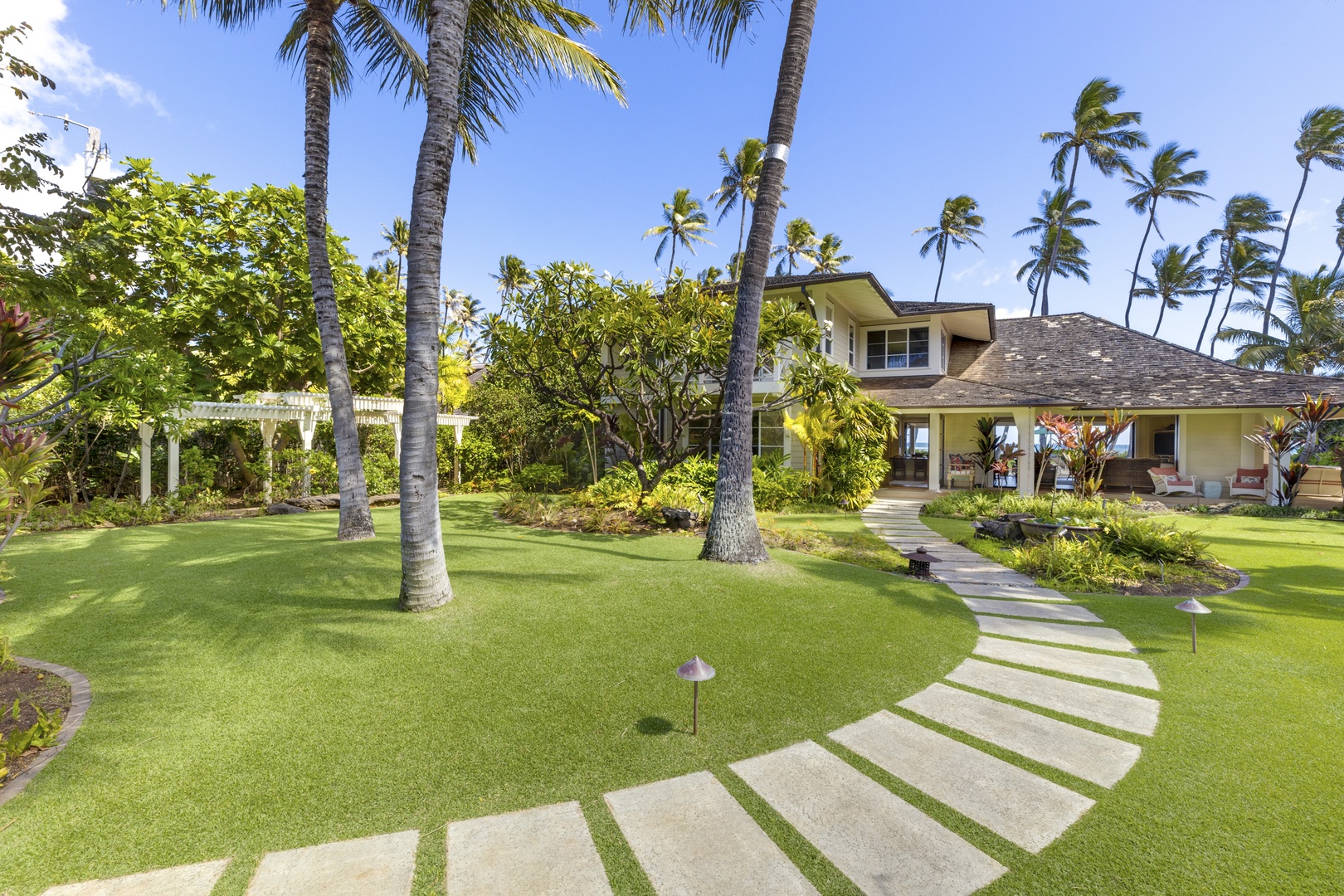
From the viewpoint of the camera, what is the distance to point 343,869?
199 centimetres

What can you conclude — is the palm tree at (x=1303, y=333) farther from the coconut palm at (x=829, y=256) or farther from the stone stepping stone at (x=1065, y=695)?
the stone stepping stone at (x=1065, y=695)

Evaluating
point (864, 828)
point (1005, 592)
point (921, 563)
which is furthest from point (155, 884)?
point (1005, 592)

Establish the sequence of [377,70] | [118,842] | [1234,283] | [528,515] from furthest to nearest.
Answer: [1234,283], [528,515], [377,70], [118,842]

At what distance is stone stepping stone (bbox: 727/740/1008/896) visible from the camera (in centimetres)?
199

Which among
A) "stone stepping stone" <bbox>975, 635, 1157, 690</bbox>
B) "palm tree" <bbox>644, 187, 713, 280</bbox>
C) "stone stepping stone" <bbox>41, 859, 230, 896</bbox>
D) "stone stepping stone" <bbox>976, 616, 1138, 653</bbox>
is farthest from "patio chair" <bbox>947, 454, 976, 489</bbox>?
A: "stone stepping stone" <bbox>41, 859, 230, 896</bbox>

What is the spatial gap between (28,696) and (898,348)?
19.9 m

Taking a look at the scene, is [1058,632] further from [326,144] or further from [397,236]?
[397,236]

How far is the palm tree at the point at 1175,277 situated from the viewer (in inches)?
1319

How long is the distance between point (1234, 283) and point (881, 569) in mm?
44974

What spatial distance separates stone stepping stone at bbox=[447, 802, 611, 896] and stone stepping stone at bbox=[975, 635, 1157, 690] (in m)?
3.65

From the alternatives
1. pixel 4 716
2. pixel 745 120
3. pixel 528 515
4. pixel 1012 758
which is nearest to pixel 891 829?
pixel 1012 758

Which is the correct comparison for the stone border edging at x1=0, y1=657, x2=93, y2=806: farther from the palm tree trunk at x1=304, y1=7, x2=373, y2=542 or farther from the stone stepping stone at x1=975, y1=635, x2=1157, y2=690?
the stone stepping stone at x1=975, y1=635, x2=1157, y2=690

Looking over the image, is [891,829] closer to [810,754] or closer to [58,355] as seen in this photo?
[810,754]

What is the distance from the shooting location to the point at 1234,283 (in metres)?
33.9
